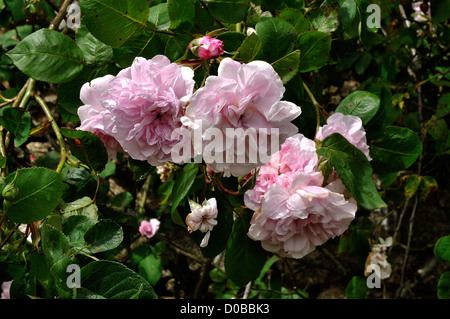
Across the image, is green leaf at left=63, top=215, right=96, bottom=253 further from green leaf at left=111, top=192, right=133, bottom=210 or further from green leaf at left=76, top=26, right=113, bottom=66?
green leaf at left=111, top=192, right=133, bottom=210

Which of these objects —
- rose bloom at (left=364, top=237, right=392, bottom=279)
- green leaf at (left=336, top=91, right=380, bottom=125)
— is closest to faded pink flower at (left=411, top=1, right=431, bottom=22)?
rose bloom at (left=364, top=237, right=392, bottom=279)

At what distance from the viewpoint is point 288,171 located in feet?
2.15

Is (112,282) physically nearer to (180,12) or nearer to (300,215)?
(300,215)

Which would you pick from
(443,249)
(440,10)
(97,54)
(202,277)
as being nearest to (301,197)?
(97,54)

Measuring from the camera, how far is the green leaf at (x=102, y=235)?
26.4 inches

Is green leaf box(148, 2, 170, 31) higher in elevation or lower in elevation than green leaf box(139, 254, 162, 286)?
higher

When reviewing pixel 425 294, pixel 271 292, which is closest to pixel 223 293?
pixel 271 292

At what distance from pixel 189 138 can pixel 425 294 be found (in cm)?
163

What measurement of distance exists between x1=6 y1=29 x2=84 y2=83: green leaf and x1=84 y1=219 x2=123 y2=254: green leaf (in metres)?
0.26

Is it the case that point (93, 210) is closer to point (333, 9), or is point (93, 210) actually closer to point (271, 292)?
point (333, 9)

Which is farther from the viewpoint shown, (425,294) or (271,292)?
(425,294)

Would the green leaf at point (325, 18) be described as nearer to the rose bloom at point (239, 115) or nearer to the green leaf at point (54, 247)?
the rose bloom at point (239, 115)

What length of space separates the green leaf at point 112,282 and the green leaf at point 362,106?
0.44 m

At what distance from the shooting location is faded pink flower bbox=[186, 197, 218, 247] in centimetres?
70
